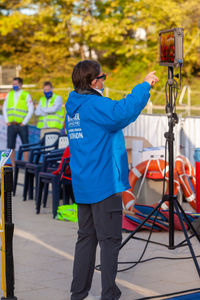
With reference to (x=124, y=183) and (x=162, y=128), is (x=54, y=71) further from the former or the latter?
(x=124, y=183)

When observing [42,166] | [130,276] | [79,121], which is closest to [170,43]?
[79,121]

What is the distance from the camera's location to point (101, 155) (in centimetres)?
456

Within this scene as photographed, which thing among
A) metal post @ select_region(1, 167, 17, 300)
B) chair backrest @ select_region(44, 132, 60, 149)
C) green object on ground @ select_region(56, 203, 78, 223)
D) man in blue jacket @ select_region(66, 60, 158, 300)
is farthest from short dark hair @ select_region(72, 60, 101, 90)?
chair backrest @ select_region(44, 132, 60, 149)

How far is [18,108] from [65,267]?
26.2 ft

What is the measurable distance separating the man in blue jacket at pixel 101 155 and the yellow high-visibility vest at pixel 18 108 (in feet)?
29.3

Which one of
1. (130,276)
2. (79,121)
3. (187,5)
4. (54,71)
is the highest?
(187,5)

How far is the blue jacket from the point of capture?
448 centimetres

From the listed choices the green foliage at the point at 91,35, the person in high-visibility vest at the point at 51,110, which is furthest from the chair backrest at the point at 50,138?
the green foliage at the point at 91,35

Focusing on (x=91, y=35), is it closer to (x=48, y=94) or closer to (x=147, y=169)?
(x=48, y=94)

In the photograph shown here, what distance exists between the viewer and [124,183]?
4.64 m

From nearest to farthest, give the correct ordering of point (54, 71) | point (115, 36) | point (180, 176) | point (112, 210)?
1. point (112, 210)
2. point (180, 176)
3. point (115, 36)
4. point (54, 71)

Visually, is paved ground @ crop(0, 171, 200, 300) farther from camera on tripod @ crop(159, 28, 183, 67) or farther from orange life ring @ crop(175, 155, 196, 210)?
camera on tripod @ crop(159, 28, 183, 67)

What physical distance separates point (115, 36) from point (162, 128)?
24610 millimetres

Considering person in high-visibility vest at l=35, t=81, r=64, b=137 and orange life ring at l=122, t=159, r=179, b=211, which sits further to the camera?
person in high-visibility vest at l=35, t=81, r=64, b=137
